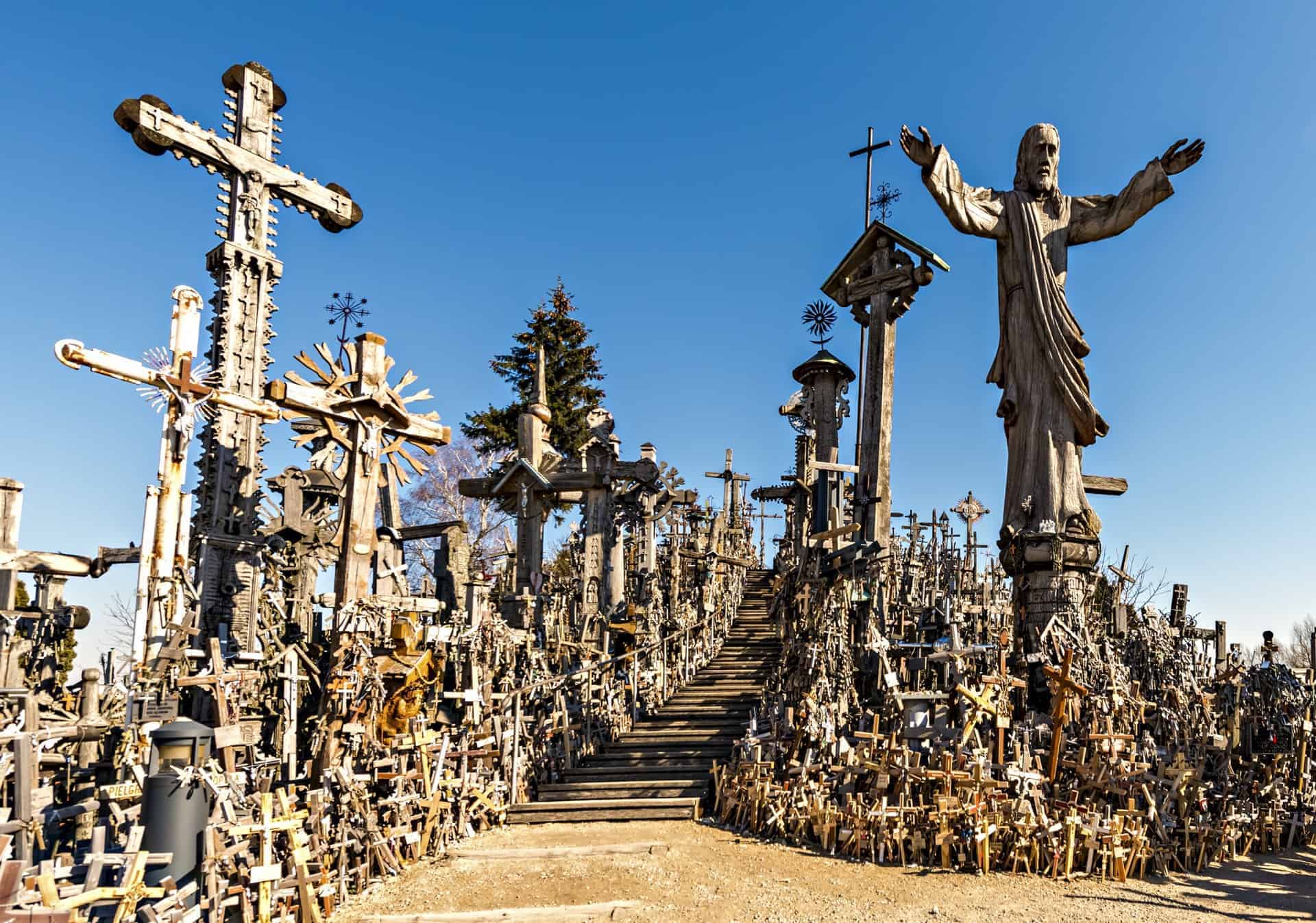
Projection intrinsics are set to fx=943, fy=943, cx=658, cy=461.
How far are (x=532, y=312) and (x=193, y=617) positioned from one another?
25.7 metres

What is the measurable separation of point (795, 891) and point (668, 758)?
4.27 metres

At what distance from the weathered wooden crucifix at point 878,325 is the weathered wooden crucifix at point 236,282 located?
967 centimetres

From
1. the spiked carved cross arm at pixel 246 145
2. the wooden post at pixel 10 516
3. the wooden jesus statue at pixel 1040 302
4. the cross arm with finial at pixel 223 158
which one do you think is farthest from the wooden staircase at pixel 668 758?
the cross arm with finial at pixel 223 158

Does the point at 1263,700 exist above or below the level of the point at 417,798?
above

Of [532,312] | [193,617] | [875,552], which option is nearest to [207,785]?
[193,617]

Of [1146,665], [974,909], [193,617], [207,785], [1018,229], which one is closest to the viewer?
[207,785]

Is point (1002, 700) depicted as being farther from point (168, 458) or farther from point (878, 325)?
point (168, 458)

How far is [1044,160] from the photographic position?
1393 cm

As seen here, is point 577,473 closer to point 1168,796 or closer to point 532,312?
point 1168,796

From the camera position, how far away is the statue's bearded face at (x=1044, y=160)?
13.9 metres

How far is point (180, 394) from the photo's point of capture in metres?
10.3

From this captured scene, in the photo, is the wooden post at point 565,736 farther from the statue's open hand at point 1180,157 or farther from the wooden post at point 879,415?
the statue's open hand at point 1180,157

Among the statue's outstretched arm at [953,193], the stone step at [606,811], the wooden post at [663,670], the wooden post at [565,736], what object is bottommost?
the stone step at [606,811]

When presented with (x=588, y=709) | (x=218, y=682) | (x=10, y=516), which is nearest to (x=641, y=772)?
(x=588, y=709)
